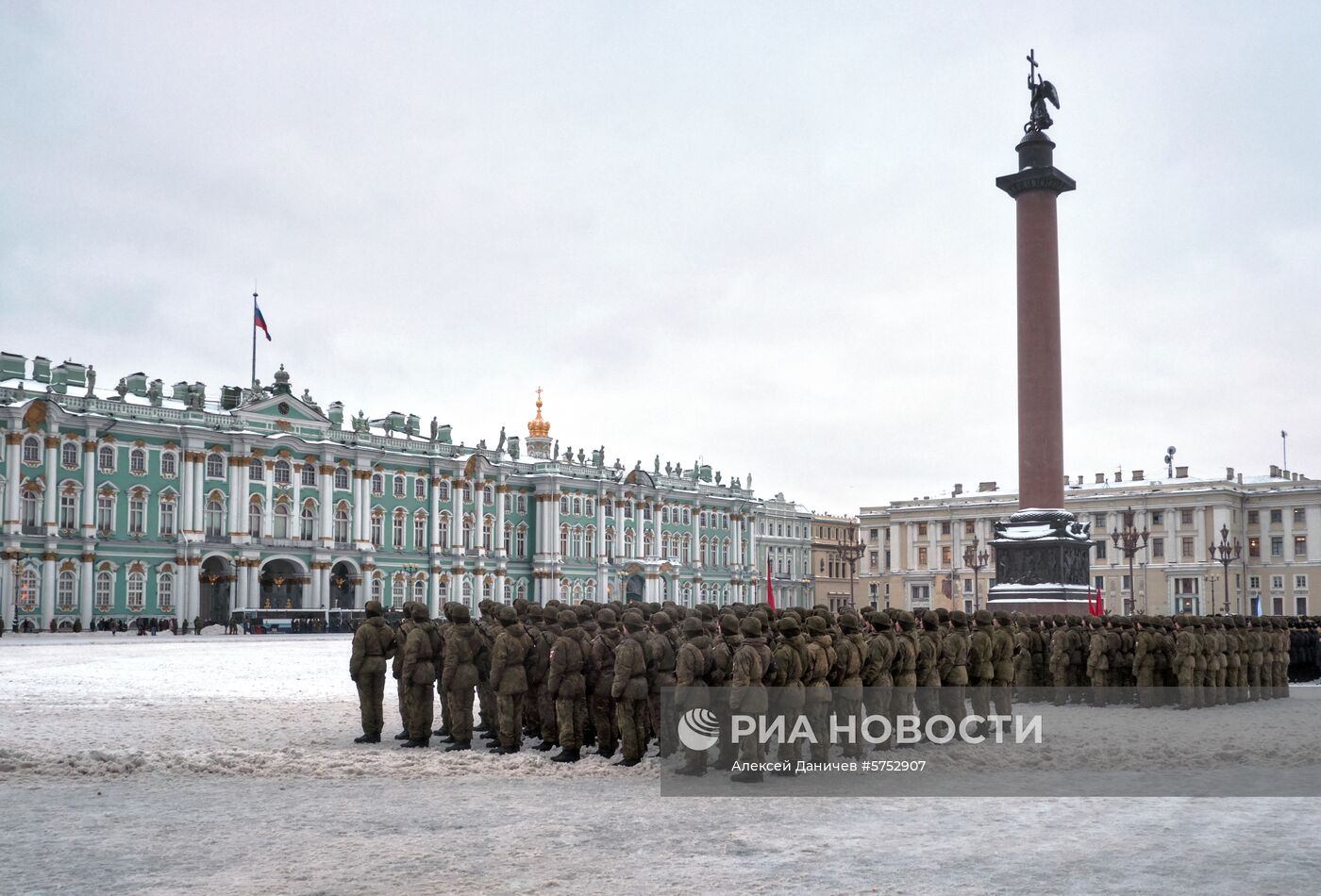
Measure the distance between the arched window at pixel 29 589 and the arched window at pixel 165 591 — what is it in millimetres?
5010

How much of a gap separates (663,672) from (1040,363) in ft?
52.1

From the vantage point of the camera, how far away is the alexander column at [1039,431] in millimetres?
25625

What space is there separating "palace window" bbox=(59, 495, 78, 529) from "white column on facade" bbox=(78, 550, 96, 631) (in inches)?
54.0

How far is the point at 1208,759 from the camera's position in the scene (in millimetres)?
12805

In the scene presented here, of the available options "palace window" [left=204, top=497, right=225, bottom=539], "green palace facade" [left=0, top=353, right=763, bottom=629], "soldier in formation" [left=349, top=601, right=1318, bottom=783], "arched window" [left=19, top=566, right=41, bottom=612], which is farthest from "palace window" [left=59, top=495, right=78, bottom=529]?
"soldier in formation" [left=349, top=601, right=1318, bottom=783]

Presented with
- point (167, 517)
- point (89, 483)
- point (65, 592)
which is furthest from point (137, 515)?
point (65, 592)

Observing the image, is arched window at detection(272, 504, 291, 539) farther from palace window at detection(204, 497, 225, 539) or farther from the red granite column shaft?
the red granite column shaft

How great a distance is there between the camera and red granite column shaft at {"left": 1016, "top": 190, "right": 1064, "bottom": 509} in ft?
85.1

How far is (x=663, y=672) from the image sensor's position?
12555 millimetres

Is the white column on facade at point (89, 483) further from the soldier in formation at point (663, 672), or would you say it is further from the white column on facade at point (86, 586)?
the soldier in formation at point (663, 672)

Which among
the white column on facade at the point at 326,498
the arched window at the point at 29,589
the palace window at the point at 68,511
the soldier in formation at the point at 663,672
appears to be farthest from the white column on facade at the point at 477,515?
the soldier in formation at the point at 663,672

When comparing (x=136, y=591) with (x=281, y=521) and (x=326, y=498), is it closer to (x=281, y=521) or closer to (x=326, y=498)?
(x=281, y=521)

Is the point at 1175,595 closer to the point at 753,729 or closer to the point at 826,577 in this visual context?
the point at 826,577

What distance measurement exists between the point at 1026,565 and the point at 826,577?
76.1 metres
